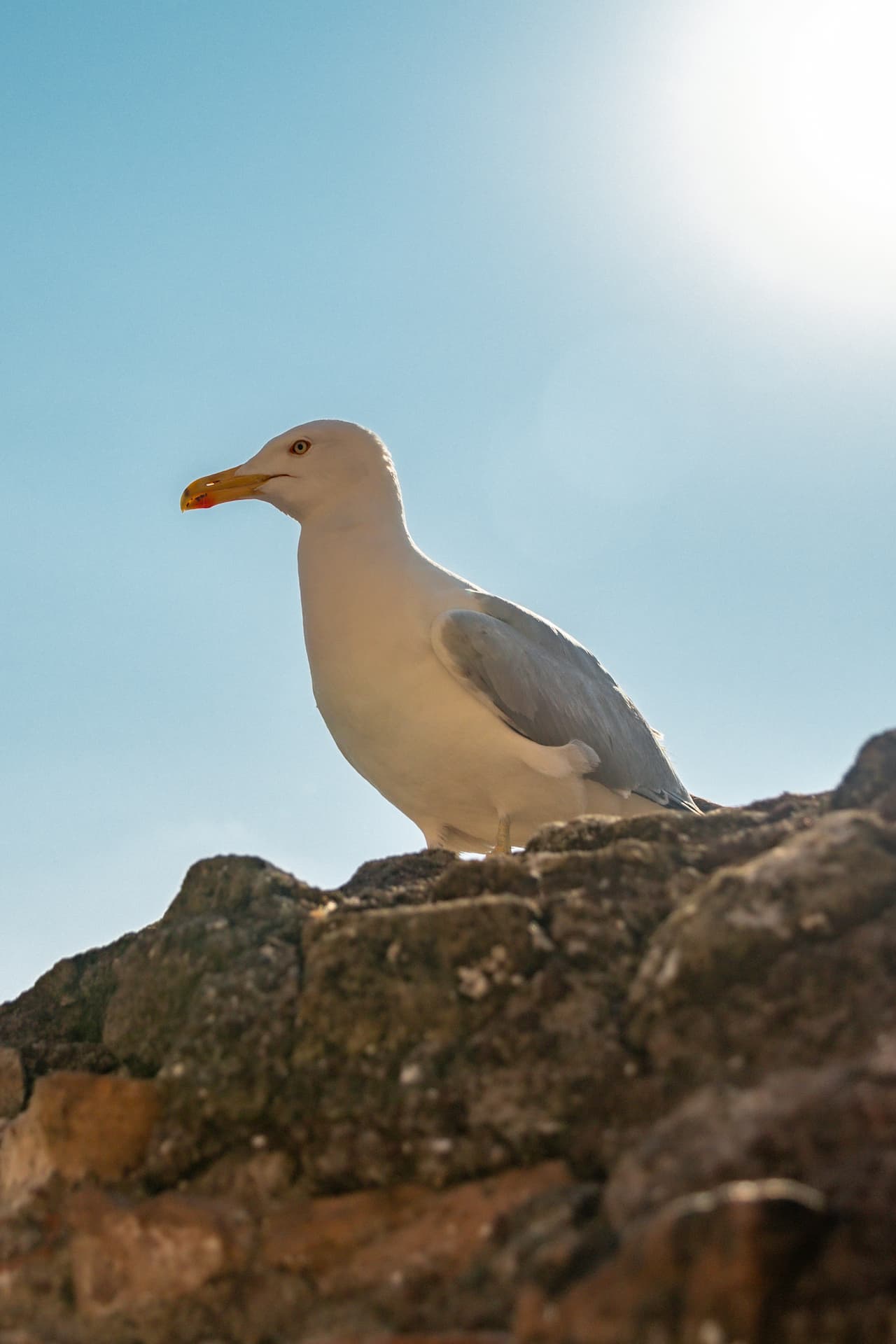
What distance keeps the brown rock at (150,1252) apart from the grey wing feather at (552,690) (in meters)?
4.11

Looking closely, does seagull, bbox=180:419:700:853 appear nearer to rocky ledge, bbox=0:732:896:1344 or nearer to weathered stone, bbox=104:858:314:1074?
weathered stone, bbox=104:858:314:1074

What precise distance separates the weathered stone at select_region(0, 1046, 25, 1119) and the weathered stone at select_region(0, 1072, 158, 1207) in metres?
0.59

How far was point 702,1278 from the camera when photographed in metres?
1.89

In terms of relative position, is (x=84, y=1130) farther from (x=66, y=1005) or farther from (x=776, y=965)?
(x=776, y=965)

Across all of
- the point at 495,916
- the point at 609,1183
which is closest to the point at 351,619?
the point at 495,916

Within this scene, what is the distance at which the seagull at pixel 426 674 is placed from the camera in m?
6.75

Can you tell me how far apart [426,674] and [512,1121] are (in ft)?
13.5

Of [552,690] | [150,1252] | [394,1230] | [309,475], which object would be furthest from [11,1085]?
[309,475]

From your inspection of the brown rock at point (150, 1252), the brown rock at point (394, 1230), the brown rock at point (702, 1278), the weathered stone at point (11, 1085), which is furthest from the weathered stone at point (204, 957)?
the brown rock at point (702, 1278)

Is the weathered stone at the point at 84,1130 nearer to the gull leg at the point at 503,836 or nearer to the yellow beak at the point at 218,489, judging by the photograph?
the gull leg at the point at 503,836

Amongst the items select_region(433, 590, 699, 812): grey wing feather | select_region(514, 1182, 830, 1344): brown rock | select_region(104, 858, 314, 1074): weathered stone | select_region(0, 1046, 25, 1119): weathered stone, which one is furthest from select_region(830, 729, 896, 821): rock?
select_region(433, 590, 699, 812): grey wing feather

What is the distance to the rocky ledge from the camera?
199cm

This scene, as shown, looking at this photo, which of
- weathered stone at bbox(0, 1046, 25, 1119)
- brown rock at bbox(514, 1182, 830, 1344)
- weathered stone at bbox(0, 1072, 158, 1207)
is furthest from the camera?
weathered stone at bbox(0, 1046, 25, 1119)

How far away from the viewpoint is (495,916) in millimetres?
3207
